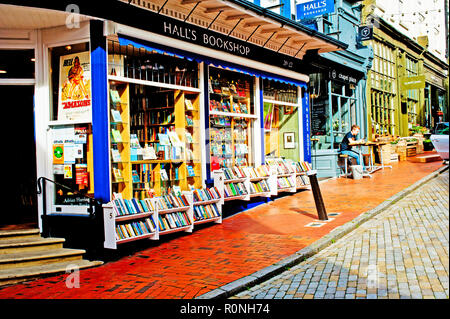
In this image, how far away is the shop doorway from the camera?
9.50 meters

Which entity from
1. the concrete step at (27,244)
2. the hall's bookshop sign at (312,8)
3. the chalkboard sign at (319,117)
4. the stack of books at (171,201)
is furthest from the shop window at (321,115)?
the concrete step at (27,244)

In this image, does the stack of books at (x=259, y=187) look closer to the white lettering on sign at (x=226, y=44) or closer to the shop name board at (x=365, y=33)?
the white lettering on sign at (x=226, y=44)

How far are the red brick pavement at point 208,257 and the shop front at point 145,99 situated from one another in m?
1.18

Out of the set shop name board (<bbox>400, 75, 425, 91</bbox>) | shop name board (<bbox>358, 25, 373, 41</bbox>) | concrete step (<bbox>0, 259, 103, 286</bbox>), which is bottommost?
concrete step (<bbox>0, 259, 103, 286</bbox>)

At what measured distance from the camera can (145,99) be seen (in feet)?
28.3

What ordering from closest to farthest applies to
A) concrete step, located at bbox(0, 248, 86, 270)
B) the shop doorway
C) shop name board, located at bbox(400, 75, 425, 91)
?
concrete step, located at bbox(0, 248, 86, 270) < the shop doorway < shop name board, located at bbox(400, 75, 425, 91)

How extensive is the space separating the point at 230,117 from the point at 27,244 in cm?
550

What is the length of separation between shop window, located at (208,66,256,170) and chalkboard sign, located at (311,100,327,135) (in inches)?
194

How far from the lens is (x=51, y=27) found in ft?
24.4

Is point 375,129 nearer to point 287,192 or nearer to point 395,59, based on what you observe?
point 395,59

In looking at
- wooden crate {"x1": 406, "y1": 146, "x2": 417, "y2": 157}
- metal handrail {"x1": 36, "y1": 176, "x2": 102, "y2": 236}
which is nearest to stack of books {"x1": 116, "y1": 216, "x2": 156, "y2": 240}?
metal handrail {"x1": 36, "y1": 176, "x2": 102, "y2": 236}

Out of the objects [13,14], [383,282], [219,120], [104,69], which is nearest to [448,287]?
A: [383,282]

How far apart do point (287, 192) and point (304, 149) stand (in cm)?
180

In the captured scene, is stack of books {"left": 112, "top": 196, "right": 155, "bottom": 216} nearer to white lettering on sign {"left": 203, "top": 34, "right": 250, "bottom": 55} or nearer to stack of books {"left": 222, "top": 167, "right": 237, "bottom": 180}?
stack of books {"left": 222, "top": 167, "right": 237, "bottom": 180}
